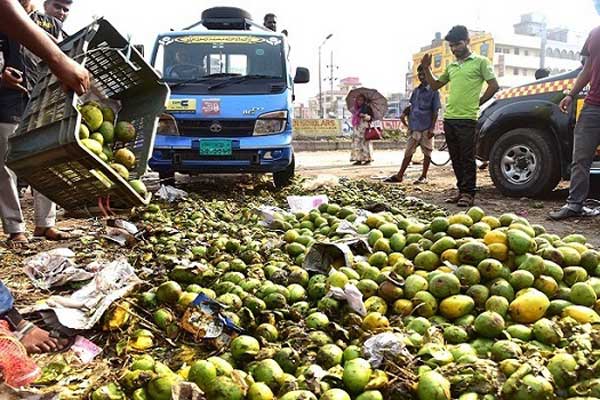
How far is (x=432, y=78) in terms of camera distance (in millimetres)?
7395

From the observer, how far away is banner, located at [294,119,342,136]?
28422mm

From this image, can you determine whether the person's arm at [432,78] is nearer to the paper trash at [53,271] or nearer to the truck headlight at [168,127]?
the truck headlight at [168,127]

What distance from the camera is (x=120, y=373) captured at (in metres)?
2.36

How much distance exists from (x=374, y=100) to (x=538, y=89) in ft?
23.1

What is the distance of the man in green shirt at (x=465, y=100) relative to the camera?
6672 mm

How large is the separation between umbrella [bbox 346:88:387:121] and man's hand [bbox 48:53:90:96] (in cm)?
1153

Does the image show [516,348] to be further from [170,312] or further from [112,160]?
[112,160]

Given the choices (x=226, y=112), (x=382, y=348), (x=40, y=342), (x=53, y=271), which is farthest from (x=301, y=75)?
(x=382, y=348)

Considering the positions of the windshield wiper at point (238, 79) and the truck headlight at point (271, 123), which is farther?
the windshield wiper at point (238, 79)

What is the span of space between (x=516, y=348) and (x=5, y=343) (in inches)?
87.4

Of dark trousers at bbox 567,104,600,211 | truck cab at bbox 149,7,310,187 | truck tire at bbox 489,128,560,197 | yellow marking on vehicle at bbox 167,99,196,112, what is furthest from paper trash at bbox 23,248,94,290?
truck tire at bbox 489,128,560,197

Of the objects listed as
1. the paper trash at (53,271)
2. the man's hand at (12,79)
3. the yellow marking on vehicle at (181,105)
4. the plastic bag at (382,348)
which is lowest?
the paper trash at (53,271)

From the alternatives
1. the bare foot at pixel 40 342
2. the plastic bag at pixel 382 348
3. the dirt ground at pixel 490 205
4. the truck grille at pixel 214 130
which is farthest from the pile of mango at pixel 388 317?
the truck grille at pixel 214 130

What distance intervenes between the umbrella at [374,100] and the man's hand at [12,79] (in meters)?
10.4
